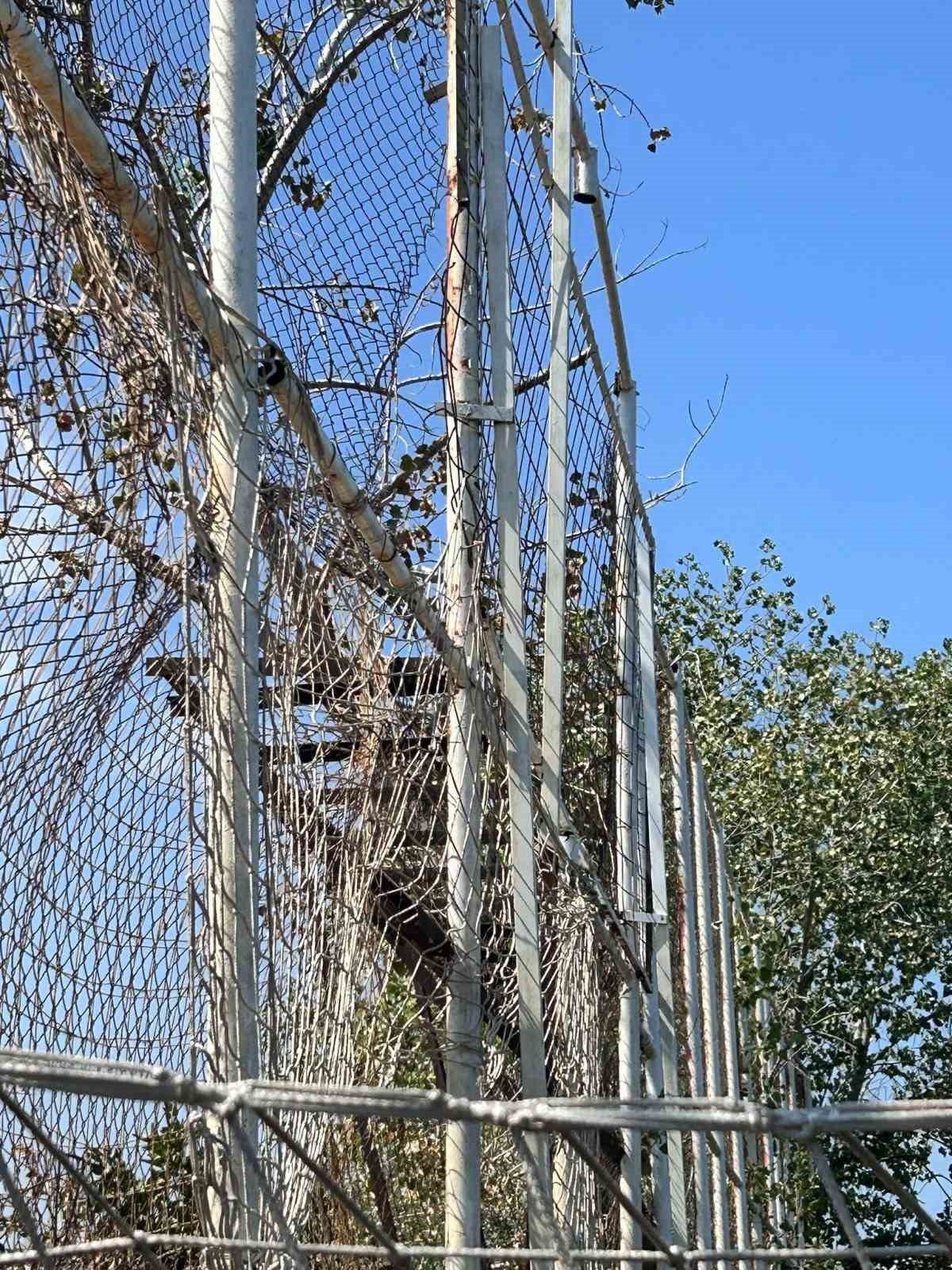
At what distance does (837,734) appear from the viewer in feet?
53.9

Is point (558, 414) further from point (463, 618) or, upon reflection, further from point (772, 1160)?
point (772, 1160)

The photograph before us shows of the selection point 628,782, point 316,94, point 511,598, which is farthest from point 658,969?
point 316,94

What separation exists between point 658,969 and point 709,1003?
4.42ft

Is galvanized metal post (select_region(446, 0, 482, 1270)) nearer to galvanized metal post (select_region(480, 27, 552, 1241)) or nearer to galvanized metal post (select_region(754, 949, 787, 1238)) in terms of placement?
galvanized metal post (select_region(480, 27, 552, 1241))

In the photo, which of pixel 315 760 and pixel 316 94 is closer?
pixel 315 760

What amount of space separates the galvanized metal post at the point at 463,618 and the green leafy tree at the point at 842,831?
1152 centimetres

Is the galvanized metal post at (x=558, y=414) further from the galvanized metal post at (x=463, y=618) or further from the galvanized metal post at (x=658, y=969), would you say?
the galvanized metal post at (x=658, y=969)

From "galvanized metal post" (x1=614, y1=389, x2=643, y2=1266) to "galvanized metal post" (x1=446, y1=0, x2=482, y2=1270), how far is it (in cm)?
109

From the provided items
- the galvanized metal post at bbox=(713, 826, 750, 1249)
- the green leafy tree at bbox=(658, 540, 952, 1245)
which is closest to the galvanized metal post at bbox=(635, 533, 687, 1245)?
the galvanized metal post at bbox=(713, 826, 750, 1249)

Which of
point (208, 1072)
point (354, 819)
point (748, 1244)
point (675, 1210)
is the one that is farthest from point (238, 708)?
point (748, 1244)

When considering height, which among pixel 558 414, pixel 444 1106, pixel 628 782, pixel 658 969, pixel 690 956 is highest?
pixel 558 414

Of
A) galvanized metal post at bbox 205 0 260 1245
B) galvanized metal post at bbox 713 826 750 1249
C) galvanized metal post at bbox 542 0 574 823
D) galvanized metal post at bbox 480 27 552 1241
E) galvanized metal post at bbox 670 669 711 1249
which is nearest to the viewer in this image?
galvanized metal post at bbox 205 0 260 1245

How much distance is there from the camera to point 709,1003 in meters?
6.30

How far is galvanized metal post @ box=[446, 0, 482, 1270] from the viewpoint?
10.5 feet
